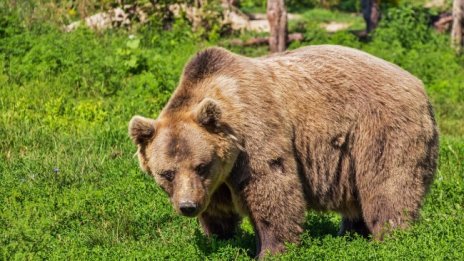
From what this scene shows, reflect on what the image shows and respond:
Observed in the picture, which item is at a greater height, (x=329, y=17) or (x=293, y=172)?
(x=293, y=172)

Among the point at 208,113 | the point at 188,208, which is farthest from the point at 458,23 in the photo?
the point at 188,208

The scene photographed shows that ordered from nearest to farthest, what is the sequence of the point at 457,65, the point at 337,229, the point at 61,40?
the point at 337,229 → the point at 61,40 → the point at 457,65

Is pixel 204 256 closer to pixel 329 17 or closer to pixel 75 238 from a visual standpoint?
pixel 75 238

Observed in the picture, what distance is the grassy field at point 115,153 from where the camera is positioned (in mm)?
6828

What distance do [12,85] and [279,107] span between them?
5.31 meters

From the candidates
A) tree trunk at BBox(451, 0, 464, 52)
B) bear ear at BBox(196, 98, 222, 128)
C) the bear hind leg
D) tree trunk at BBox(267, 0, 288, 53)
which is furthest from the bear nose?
tree trunk at BBox(451, 0, 464, 52)

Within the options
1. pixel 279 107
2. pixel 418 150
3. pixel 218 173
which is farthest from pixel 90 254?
pixel 418 150

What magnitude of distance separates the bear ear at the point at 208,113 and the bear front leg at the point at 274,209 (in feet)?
1.71

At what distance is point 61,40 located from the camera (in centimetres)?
1252

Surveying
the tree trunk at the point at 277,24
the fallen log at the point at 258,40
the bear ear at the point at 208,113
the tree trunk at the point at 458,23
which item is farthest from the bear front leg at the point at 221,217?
the tree trunk at the point at 458,23

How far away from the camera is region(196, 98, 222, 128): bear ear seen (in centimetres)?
635

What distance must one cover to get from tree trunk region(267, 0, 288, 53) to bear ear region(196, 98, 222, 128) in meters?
8.61

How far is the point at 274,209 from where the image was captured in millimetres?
6625

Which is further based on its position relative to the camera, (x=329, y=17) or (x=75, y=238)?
(x=329, y=17)
